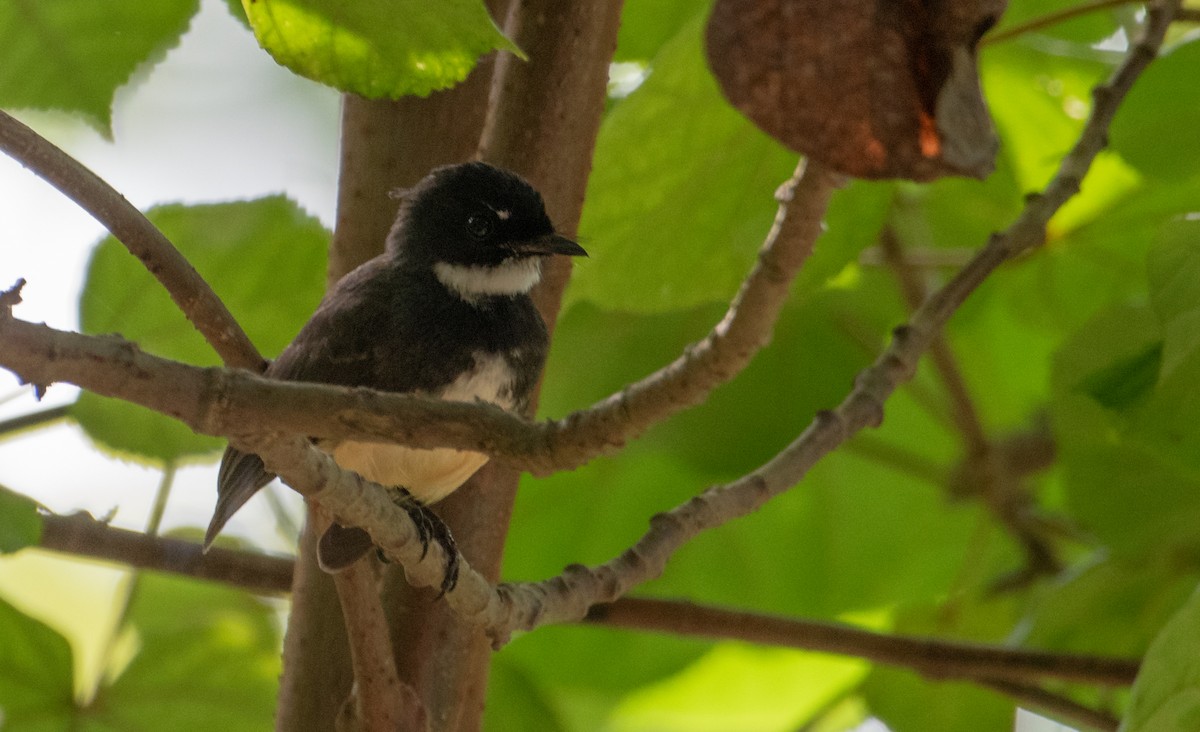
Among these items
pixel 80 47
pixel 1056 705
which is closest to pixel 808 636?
pixel 1056 705

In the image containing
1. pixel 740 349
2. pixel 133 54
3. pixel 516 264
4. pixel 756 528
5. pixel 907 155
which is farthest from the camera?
pixel 756 528

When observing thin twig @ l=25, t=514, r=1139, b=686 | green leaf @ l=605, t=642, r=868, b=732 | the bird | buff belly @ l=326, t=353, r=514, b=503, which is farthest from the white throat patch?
green leaf @ l=605, t=642, r=868, b=732

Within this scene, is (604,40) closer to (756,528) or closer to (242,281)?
(242,281)

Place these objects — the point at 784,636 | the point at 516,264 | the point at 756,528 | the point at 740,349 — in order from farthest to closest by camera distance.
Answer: the point at 756,528
the point at 516,264
the point at 784,636
the point at 740,349

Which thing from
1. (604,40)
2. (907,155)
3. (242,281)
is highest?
(604,40)

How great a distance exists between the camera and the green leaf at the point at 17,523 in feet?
3.09

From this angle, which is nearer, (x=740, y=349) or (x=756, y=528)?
(x=740, y=349)

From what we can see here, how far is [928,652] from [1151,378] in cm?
36

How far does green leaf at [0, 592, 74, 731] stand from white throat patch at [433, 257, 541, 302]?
1.76 ft

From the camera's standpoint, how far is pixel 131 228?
859mm

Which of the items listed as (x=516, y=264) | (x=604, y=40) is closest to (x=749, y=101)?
(x=604, y=40)

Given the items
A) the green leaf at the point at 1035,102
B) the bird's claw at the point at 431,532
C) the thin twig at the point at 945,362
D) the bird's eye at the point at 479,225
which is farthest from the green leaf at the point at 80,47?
the green leaf at the point at 1035,102

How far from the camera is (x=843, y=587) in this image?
1.83m

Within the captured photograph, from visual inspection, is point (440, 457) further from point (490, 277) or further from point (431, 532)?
point (490, 277)
